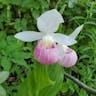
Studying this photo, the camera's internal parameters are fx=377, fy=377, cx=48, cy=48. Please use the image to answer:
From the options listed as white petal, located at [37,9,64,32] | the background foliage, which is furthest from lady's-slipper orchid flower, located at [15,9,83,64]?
the background foliage

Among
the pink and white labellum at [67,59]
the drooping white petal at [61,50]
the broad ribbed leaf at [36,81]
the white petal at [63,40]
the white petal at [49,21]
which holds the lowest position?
the broad ribbed leaf at [36,81]

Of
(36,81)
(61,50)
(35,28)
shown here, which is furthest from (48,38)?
(35,28)

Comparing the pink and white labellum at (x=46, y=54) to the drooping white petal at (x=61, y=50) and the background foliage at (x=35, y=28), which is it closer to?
the drooping white petal at (x=61, y=50)

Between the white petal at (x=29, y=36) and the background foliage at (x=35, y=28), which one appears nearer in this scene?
the white petal at (x=29, y=36)

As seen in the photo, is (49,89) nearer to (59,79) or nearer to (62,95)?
(59,79)

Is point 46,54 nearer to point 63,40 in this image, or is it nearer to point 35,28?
point 63,40

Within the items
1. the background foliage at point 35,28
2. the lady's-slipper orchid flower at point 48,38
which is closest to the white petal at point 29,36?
the lady's-slipper orchid flower at point 48,38
